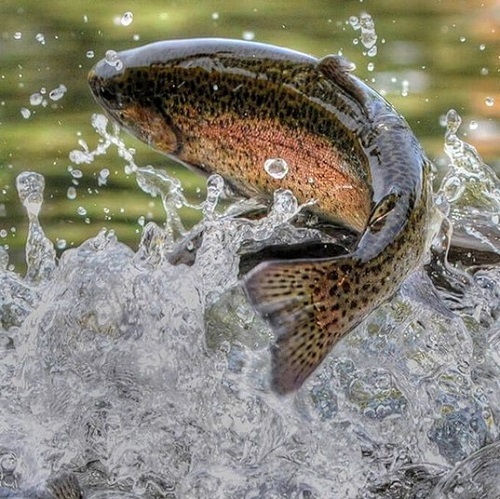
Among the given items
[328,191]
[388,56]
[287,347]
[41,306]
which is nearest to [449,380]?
[328,191]

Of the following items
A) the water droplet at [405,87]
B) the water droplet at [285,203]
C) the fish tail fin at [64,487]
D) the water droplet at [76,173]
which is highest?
the water droplet at [285,203]

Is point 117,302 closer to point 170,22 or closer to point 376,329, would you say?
point 376,329

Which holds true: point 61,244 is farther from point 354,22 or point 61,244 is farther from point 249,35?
point 354,22

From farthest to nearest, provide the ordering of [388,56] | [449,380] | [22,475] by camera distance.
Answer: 1. [388,56]
2. [449,380]
3. [22,475]

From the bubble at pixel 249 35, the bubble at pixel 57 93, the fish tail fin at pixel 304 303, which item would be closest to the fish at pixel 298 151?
the fish tail fin at pixel 304 303

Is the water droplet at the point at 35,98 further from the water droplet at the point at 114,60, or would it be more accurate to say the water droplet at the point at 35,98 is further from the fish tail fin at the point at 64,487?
the fish tail fin at the point at 64,487

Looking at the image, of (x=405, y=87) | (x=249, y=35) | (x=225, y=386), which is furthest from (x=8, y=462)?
(x=249, y=35)
